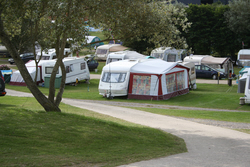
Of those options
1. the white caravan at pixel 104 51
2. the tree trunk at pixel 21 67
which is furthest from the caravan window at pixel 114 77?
the white caravan at pixel 104 51

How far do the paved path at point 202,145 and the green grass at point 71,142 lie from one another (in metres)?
0.36

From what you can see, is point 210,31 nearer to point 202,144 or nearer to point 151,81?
point 151,81

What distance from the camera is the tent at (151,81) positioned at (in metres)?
19.6

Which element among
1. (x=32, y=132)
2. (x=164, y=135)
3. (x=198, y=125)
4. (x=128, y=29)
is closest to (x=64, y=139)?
(x=32, y=132)

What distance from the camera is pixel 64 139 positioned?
719 centimetres

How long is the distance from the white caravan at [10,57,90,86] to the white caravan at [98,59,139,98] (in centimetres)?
658

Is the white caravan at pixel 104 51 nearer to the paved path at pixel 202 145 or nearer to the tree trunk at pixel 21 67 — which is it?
the paved path at pixel 202 145

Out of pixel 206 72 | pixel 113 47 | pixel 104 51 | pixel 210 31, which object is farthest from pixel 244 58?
pixel 104 51

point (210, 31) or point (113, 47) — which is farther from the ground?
point (210, 31)

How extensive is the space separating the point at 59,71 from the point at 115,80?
290 inches

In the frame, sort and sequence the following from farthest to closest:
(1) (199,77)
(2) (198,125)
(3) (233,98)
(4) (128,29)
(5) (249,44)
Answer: (5) (249,44)
(1) (199,77)
(3) (233,98)
(2) (198,125)
(4) (128,29)

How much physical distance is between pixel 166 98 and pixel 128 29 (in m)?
10.8

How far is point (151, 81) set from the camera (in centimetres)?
1970

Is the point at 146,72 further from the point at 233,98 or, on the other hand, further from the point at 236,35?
the point at 236,35
